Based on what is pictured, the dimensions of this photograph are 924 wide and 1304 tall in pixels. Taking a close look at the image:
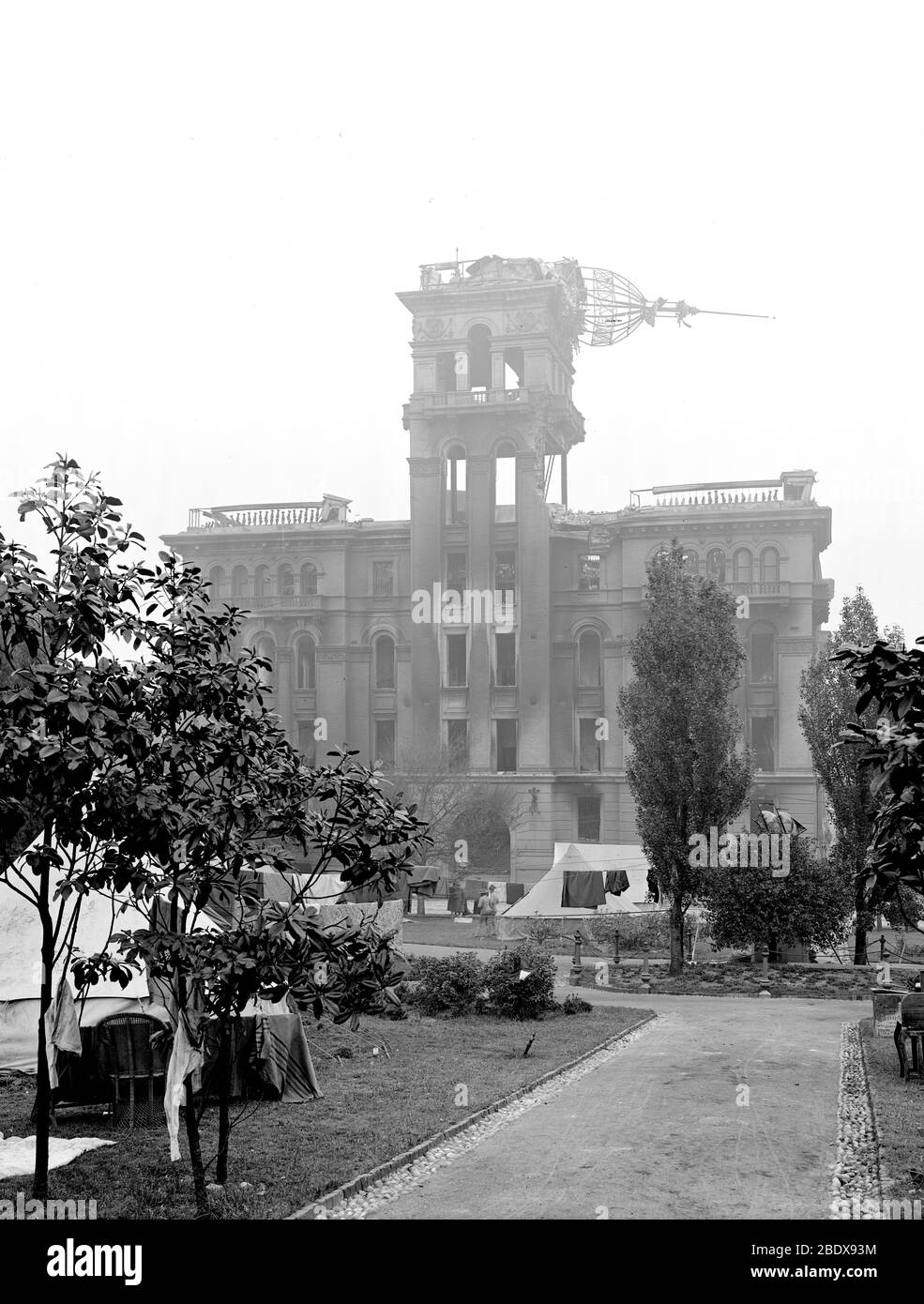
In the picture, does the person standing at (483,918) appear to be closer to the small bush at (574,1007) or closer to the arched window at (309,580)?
the small bush at (574,1007)

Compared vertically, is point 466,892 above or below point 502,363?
below

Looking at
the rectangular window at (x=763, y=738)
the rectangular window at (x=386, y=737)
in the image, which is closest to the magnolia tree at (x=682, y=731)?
the rectangular window at (x=763, y=738)

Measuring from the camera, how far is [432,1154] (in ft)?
40.5

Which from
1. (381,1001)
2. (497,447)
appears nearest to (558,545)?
(497,447)

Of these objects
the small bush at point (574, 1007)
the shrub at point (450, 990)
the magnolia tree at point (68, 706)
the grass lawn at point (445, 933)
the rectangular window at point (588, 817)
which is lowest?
the grass lawn at point (445, 933)

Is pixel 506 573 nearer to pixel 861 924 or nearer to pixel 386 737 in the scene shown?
pixel 386 737

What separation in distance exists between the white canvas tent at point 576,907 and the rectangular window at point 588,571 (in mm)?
23135

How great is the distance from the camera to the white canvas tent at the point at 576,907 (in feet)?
134

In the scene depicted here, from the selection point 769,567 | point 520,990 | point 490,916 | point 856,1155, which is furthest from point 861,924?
point 769,567

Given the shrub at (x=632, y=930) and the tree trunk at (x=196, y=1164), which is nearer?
the tree trunk at (x=196, y=1164)

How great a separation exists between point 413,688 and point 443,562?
22.0 feet
